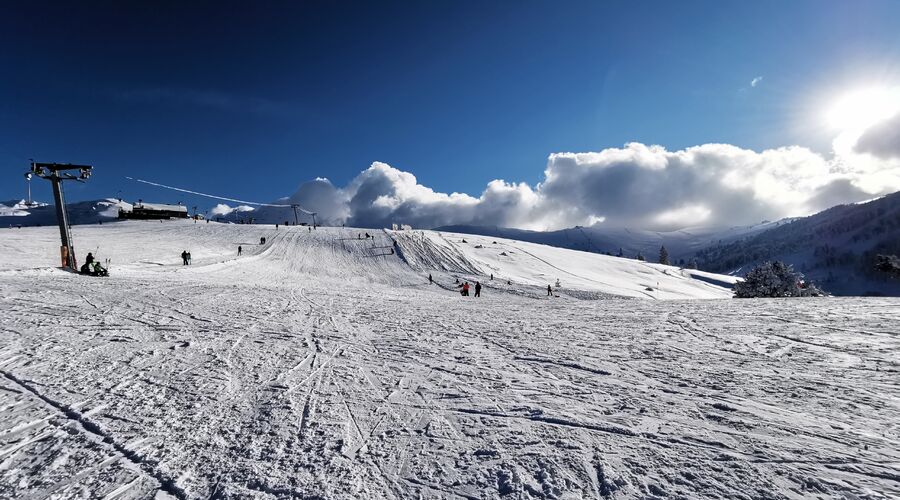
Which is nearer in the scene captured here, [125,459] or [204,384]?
[125,459]

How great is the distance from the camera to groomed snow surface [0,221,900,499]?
364 cm

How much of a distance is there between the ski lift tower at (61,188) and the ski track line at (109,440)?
26663 millimetres

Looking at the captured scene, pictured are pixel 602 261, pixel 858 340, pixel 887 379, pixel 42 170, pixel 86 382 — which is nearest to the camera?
pixel 86 382

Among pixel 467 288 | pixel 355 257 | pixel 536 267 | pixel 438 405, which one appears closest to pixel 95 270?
pixel 467 288

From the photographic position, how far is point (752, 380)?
6.33 meters

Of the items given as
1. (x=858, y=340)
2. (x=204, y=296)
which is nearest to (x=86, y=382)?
(x=204, y=296)

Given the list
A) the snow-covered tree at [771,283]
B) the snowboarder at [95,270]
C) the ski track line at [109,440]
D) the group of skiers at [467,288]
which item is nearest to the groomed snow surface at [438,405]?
the ski track line at [109,440]

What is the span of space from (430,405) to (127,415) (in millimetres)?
3779

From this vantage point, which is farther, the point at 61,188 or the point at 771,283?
the point at 771,283

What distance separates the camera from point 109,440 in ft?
A: 13.8

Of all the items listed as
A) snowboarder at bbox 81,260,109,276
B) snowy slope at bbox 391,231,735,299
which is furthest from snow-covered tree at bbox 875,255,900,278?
snowboarder at bbox 81,260,109,276

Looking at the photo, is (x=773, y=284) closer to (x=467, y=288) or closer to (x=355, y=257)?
(x=467, y=288)

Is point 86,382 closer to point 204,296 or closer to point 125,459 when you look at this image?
point 125,459

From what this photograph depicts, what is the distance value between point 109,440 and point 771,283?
182 ft
